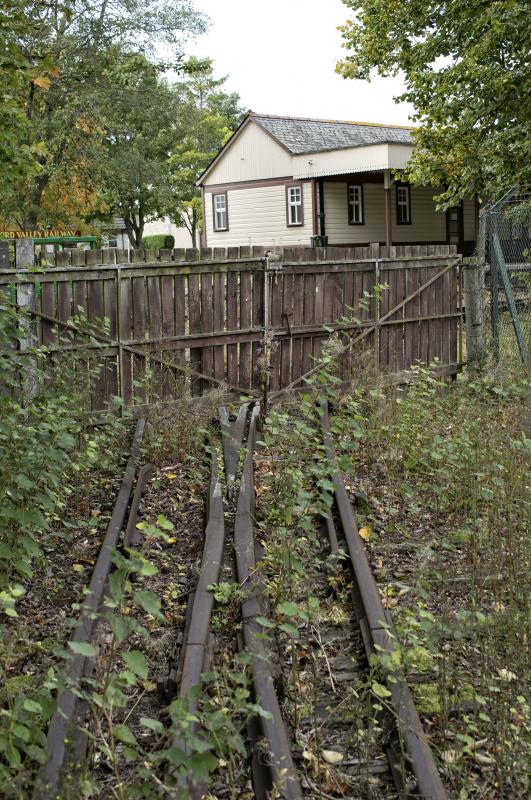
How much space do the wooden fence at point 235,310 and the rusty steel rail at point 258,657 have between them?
2855 millimetres

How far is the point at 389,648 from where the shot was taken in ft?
14.6

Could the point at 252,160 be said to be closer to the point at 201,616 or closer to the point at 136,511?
the point at 136,511

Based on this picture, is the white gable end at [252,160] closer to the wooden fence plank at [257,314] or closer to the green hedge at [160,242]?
the green hedge at [160,242]

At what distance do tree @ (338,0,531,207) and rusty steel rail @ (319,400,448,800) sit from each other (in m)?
8.13

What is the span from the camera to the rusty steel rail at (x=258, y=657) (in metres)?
3.42

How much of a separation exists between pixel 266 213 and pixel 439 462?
1166 inches

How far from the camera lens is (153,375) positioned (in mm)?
10148

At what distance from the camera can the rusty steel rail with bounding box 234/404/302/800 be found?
342cm

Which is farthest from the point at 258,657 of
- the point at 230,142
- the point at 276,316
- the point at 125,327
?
the point at 230,142

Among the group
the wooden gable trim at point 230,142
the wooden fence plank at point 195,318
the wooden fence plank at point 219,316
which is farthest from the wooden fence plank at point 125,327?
the wooden gable trim at point 230,142

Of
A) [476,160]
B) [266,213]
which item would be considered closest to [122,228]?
[266,213]

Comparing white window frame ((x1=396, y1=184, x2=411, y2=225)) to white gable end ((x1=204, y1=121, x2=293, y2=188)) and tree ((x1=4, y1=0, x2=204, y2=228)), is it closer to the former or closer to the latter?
white gable end ((x1=204, y1=121, x2=293, y2=188))

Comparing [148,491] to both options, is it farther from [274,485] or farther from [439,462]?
[439,462]

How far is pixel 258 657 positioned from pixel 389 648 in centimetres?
90
